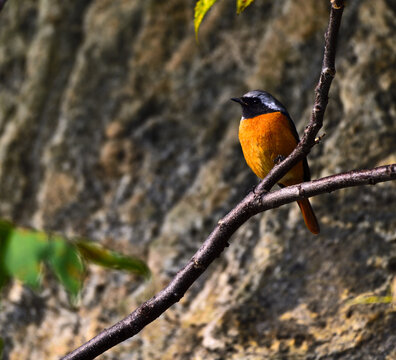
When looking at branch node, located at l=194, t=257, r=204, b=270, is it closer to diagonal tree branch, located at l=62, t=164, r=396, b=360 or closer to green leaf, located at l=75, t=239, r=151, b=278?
diagonal tree branch, located at l=62, t=164, r=396, b=360

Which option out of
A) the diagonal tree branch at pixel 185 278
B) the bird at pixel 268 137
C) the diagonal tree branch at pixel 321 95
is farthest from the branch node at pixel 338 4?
the bird at pixel 268 137

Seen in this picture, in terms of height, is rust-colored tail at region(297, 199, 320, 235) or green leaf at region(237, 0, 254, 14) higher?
green leaf at region(237, 0, 254, 14)

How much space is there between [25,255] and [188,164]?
361 cm

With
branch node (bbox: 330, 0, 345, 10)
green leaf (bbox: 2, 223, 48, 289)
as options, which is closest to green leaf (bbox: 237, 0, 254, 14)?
branch node (bbox: 330, 0, 345, 10)

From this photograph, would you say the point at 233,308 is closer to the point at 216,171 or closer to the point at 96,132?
the point at 216,171

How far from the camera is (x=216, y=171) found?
202 inches

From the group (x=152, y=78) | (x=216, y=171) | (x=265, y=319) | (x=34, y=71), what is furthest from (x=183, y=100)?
(x=265, y=319)

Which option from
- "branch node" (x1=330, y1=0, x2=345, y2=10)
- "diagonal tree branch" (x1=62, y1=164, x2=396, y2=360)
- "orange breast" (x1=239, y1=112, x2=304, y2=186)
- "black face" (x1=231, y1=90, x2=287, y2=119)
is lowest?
"diagonal tree branch" (x1=62, y1=164, x2=396, y2=360)

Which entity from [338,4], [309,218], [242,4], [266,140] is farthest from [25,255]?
[309,218]

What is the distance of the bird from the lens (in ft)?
9.98

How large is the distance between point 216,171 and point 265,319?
185cm

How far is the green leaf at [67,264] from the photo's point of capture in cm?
172

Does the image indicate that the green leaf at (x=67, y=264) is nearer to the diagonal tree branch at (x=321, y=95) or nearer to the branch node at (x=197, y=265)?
the branch node at (x=197, y=265)

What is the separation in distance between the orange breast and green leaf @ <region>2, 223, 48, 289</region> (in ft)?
5.04
